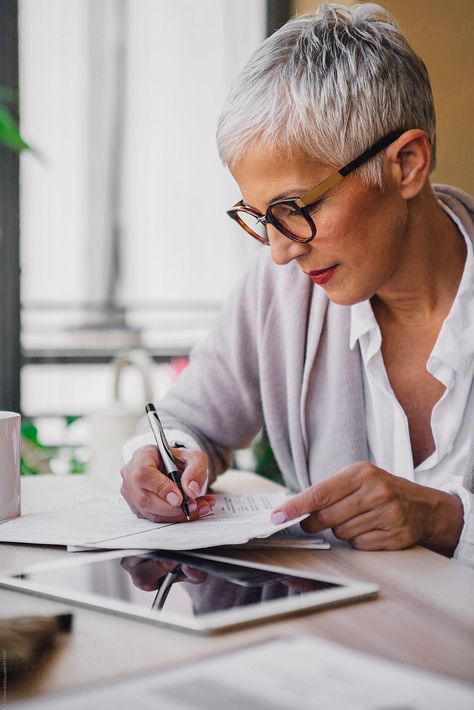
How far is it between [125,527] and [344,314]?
1.98 feet

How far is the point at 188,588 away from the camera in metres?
0.73

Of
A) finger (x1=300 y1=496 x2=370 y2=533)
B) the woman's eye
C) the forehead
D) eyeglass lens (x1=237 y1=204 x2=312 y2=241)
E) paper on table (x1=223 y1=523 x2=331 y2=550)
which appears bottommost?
paper on table (x1=223 y1=523 x2=331 y2=550)

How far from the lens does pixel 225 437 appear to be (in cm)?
151

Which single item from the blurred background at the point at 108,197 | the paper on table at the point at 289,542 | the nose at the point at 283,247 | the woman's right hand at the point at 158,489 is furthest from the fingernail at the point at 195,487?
the blurred background at the point at 108,197

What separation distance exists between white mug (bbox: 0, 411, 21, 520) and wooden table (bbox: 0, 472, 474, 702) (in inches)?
6.9

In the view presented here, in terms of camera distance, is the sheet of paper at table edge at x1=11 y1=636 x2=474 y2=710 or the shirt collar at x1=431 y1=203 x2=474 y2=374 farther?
the shirt collar at x1=431 y1=203 x2=474 y2=374

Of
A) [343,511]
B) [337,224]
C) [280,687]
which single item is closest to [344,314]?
[337,224]

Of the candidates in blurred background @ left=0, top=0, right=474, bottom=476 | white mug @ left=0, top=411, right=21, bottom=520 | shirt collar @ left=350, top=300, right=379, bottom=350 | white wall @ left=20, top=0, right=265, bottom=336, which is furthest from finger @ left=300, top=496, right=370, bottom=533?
white wall @ left=20, top=0, right=265, bottom=336

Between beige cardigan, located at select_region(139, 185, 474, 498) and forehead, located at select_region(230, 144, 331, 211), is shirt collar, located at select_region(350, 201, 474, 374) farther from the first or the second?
forehead, located at select_region(230, 144, 331, 211)

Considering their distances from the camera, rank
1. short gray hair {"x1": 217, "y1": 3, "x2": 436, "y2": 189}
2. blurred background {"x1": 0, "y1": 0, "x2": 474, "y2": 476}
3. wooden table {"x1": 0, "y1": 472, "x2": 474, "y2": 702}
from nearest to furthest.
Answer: wooden table {"x1": 0, "y1": 472, "x2": 474, "y2": 702} < short gray hair {"x1": 217, "y1": 3, "x2": 436, "y2": 189} < blurred background {"x1": 0, "y1": 0, "x2": 474, "y2": 476}

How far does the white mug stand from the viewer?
1.02m

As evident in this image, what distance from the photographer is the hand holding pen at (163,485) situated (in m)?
1.03

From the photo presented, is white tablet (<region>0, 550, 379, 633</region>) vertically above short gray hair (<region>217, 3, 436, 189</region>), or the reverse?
short gray hair (<region>217, 3, 436, 189</region>)

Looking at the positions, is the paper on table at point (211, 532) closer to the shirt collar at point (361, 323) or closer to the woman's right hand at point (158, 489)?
the woman's right hand at point (158, 489)
